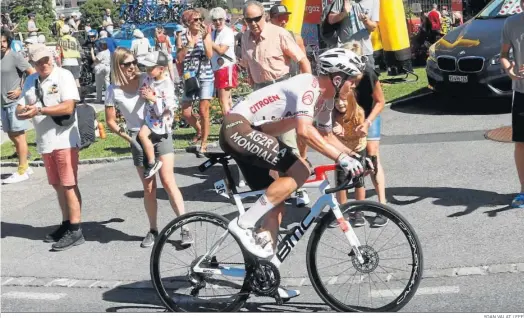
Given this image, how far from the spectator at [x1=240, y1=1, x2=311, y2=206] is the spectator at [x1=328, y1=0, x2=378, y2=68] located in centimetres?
93

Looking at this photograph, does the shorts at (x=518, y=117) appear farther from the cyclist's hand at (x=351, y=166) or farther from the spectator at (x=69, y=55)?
the spectator at (x=69, y=55)

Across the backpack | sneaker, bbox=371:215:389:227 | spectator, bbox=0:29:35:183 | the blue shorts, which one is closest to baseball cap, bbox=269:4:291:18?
the backpack

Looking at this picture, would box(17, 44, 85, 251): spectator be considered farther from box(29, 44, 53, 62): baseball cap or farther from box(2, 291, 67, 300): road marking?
box(2, 291, 67, 300): road marking

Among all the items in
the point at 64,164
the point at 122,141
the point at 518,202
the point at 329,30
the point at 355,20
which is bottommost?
the point at 122,141

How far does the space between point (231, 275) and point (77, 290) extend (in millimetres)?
1709

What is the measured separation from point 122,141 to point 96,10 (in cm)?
2941

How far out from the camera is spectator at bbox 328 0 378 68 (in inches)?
369

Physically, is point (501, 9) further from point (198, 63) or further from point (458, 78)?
point (198, 63)

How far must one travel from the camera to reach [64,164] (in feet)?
26.9

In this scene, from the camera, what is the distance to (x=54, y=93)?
8070mm

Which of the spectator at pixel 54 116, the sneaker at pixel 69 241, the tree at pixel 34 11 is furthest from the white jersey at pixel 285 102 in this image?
the tree at pixel 34 11

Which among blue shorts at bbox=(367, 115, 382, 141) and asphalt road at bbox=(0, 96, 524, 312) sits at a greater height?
blue shorts at bbox=(367, 115, 382, 141)

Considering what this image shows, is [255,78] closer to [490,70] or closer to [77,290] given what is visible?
[77,290]

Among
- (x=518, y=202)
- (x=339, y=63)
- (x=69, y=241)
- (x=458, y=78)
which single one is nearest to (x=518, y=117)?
(x=518, y=202)
